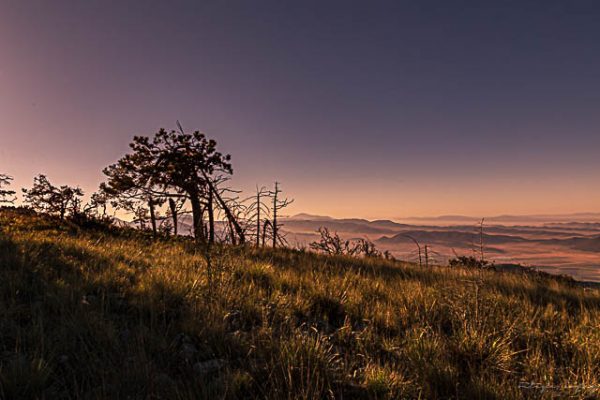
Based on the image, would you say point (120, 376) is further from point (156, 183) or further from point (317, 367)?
point (156, 183)

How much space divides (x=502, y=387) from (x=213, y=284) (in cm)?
285

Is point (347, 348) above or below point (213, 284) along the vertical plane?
below

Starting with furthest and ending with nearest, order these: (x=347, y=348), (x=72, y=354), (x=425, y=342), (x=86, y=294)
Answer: (x=86, y=294), (x=347, y=348), (x=425, y=342), (x=72, y=354)

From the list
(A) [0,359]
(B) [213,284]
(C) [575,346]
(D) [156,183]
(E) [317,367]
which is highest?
(D) [156,183]

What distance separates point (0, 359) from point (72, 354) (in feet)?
Result: 1.41

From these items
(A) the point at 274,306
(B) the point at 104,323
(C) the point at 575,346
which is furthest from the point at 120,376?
(C) the point at 575,346

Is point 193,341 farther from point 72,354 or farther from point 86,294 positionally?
point 86,294

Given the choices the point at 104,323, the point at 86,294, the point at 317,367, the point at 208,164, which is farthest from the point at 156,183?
the point at 317,367

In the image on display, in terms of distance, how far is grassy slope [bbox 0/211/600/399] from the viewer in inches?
83.0

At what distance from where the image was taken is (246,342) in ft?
8.78

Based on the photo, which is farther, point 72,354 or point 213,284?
point 213,284

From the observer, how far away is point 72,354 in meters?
2.40

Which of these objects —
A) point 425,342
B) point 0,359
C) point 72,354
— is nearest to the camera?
point 0,359

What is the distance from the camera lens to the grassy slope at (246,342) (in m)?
2.11
